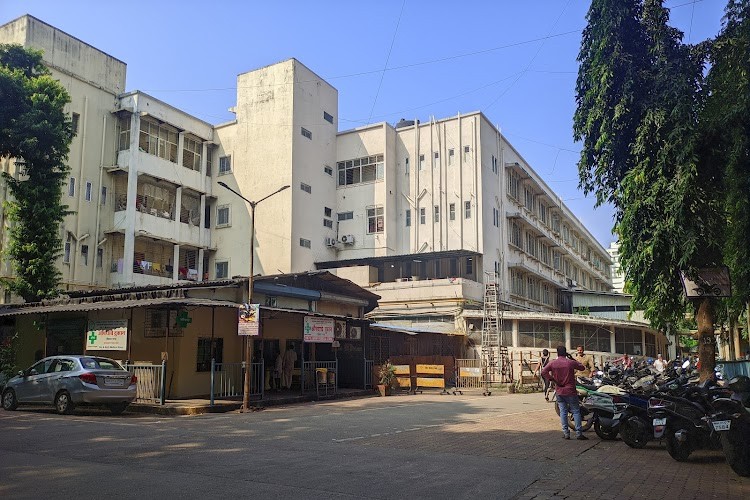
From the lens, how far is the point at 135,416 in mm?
16172

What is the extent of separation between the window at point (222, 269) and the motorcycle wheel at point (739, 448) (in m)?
36.4

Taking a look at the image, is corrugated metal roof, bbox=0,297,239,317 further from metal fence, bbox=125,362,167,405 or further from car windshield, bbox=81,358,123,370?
car windshield, bbox=81,358,123,370

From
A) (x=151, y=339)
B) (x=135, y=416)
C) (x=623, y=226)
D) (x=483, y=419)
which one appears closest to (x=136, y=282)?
(x=151, y=339)

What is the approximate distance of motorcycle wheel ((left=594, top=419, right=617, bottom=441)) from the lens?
1164 centimetres

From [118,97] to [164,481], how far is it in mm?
34904

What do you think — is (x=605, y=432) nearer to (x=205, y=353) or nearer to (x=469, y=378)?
(x=205, y=353)

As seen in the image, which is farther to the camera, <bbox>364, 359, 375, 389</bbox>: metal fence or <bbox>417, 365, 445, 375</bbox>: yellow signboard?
<bbox>417, 365, 445, 375</bbox>: yellow signboard

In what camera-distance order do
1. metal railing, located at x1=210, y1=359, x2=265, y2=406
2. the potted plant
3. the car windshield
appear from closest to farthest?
the car windshield
metal railing, located at x1=210, y1=359, x2=265, y2=406
the potted plant

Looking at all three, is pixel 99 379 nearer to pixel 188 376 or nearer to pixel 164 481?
pixel 188 376

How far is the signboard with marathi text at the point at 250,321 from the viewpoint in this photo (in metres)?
17.5

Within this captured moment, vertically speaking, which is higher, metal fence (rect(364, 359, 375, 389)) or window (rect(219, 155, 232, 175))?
window (rect(219, 155, 232, 175))

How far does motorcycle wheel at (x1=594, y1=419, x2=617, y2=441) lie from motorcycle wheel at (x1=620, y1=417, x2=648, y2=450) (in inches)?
38.9

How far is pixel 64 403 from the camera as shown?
16000 mm

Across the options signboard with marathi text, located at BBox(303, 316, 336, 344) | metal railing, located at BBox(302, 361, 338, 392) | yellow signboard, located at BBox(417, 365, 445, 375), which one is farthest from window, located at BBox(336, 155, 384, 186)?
signboard with marathi text, located at BBox(303, 316, 336, 344)
